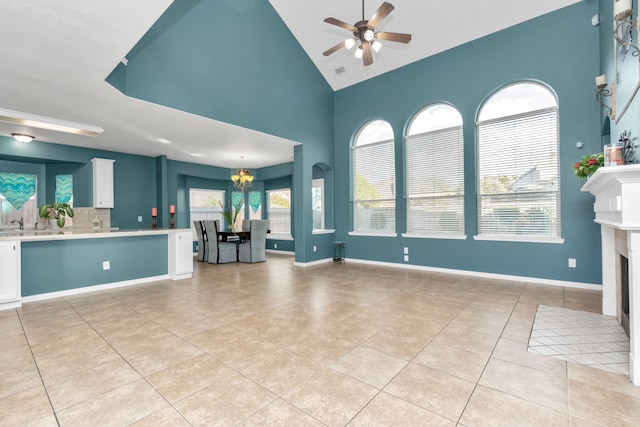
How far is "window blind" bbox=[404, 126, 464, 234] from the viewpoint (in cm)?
532

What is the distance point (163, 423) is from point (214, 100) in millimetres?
4471

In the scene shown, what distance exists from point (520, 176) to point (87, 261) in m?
6.81

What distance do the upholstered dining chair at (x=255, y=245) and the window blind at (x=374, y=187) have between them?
7.30 ft

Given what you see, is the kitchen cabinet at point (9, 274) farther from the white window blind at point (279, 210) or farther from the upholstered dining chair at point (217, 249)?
the white window blind at point (279, 210)

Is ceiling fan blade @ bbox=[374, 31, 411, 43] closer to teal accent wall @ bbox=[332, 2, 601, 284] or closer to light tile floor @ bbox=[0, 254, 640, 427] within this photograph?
teal accent wall @ bbox=[332, 2, 601, 284]

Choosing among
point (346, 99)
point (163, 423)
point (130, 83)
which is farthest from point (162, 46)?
point (163, 423)

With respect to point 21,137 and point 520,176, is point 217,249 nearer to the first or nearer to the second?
point 21,137

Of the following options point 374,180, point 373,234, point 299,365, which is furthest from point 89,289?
point 374,180

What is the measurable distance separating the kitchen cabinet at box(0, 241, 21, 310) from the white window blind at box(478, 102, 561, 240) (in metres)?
6.69

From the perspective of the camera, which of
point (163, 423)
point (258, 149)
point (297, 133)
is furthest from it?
point (258, 149)

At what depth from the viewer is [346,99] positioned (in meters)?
6.94

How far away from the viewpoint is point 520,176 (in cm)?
468

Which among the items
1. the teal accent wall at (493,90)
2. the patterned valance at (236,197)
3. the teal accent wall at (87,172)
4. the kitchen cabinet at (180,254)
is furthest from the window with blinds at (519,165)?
the teal accent wall at (87,172)

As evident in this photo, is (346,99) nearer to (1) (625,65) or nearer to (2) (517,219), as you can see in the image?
(2) (517,219)
